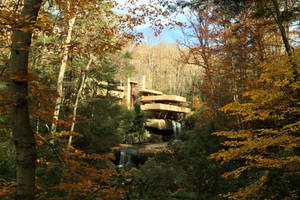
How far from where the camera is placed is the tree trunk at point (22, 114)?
2.08 meters

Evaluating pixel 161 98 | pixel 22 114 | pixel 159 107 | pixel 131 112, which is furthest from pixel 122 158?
pixel 22 114

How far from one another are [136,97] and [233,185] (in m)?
17.9

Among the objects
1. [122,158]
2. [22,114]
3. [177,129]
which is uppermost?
[22,114]

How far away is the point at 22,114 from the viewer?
2141 millimetres

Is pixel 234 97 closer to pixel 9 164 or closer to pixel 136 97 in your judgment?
pixel 9 164

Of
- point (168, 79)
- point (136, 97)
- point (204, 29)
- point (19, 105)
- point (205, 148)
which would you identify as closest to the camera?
point (19, 105)

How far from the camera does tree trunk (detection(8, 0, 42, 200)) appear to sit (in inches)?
82.0

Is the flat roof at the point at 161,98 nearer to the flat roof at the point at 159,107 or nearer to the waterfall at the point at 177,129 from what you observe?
the flat roof at the point at 159,107

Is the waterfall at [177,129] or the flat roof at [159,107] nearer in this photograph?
the waterfall at [177,129]

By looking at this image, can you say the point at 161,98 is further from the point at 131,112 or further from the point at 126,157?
the point at 126,157

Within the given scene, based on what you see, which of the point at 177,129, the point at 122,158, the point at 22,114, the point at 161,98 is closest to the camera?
the point at 22,114

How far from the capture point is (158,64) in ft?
120

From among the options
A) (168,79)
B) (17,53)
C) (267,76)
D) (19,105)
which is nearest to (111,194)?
(19,105)

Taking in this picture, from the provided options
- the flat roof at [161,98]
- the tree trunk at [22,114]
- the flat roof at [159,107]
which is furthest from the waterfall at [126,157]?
the tree trunk at [22,114]
